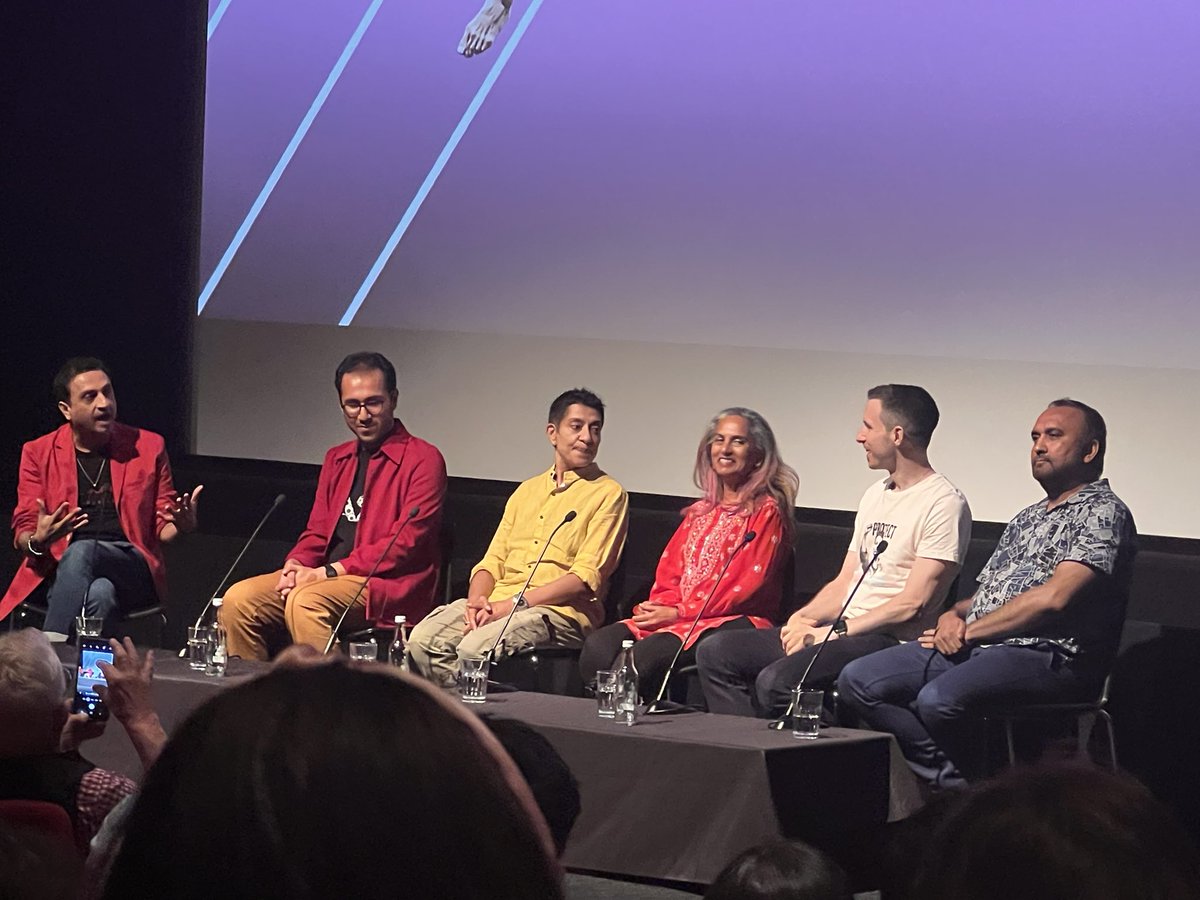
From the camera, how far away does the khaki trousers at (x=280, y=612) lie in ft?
13.4

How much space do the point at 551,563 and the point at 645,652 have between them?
48 cm

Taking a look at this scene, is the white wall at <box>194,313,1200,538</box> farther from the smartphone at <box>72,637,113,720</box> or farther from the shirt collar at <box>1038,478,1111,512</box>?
the smartphone at <box>72,637,113,720</box>

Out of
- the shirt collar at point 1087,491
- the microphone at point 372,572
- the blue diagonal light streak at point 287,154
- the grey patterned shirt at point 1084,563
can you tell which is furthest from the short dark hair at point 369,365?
the shirt collar at point 1087,491

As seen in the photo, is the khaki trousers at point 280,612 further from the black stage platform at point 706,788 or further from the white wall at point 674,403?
the black stage platform at point 706,788

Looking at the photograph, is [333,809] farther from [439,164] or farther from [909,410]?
[439,164]

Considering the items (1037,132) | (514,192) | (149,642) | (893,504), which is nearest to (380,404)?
(514,192)

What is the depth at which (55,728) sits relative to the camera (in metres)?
1.81

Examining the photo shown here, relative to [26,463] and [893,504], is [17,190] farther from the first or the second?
[893,504]

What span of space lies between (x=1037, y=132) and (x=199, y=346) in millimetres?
2903

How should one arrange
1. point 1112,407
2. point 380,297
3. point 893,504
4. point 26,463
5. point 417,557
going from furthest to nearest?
point 380,297 < point 26,463 < point 417,557 < point 1112,407 < point 893,504

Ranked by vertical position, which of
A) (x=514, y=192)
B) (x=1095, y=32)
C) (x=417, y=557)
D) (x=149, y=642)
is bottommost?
(x=149, y=642)

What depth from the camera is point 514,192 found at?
4793 millimetres

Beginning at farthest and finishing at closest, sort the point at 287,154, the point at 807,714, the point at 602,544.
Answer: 1. the point at 287,154
2. the point at 602,544
3. the point at 807,714

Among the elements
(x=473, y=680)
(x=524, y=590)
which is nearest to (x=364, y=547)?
(x=524, y=590)
